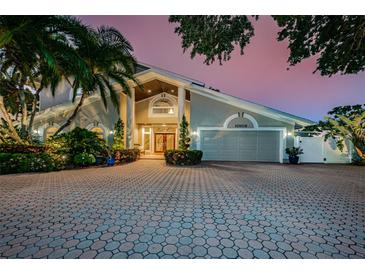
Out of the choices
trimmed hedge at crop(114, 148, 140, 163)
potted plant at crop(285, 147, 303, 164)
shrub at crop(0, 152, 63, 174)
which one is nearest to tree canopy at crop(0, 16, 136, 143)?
shrub at crop(0, 152, 63, 174)

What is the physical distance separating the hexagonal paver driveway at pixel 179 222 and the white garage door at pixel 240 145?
702 cm

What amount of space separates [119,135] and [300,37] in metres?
11.5

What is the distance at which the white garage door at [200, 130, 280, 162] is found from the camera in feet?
39.3

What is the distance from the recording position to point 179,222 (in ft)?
9.70

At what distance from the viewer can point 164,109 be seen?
1554cm

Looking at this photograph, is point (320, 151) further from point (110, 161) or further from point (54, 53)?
point (54, 53)

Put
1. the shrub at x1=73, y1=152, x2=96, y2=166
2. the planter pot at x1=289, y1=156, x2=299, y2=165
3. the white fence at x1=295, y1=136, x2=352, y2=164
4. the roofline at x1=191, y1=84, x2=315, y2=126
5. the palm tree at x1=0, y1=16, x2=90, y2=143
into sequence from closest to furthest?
the palm tree at x1=0, y1=16, x2=90, y2=143 → the shrub at x1=73, y1=152, x2=96, y2=166 → the planter pot at x1=289, y1=156, x2=299, y2=165 → the roofline at x1=191, y1=84, x2=315, y2=126 → the white fence at x1=295, y1=136, x2=352, y2=164

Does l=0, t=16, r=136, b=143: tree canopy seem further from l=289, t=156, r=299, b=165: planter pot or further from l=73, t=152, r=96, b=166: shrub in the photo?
l=289, t=156, r=299, b=165: planter pot

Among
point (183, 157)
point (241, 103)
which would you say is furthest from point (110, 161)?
point (241, 103)

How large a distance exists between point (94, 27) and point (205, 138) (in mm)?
9544

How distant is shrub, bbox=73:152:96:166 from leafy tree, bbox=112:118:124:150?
98.6 inches

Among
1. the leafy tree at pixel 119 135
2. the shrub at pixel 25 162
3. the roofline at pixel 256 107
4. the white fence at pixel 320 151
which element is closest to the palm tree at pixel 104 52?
the leafy tree at pixel 119 135

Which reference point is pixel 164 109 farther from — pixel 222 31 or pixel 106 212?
pixel 106 212
